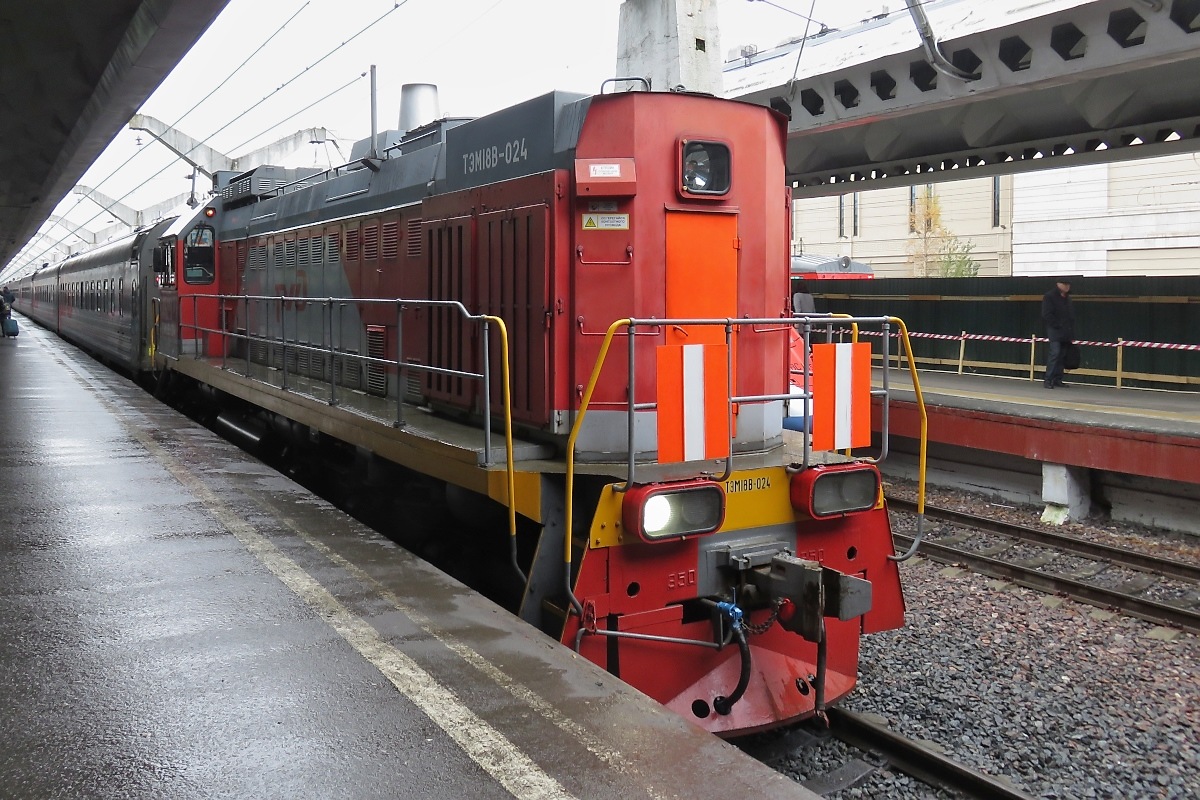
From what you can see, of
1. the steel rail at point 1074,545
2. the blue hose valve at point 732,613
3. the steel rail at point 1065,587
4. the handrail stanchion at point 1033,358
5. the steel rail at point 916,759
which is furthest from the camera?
the handrail stanchion at point 1033,358

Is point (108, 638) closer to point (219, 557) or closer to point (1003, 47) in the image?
point (219, 557)

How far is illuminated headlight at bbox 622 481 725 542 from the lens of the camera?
435 centimetres

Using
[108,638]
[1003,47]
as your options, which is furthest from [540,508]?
[1003,47]

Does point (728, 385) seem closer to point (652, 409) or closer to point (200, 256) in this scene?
point (652, 409)

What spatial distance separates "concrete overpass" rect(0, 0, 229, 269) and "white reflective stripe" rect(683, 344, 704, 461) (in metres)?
4.50

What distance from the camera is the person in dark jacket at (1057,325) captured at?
1322cm

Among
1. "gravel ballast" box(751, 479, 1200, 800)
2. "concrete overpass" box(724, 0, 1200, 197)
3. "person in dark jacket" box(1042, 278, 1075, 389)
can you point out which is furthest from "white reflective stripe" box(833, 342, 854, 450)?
"person in dark jacket" box(1042, 278, 1075, 389)

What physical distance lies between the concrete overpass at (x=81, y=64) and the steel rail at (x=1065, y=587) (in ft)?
24.0

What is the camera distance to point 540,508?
15.1ft

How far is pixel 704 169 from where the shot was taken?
518 cm

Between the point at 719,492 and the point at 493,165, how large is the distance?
248 cm

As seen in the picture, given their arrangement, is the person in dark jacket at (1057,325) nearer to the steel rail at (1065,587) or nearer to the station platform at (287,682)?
the steel rail at (1065,587)

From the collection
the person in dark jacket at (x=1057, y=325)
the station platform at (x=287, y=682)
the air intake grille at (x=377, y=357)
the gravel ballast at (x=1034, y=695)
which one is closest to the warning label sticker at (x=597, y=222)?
the station platform at (x=287, y=682)

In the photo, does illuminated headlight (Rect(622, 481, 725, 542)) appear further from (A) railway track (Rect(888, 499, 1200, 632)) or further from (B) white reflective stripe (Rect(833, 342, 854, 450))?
(A) railway track (Rect(888, 499, 1200, 632))
